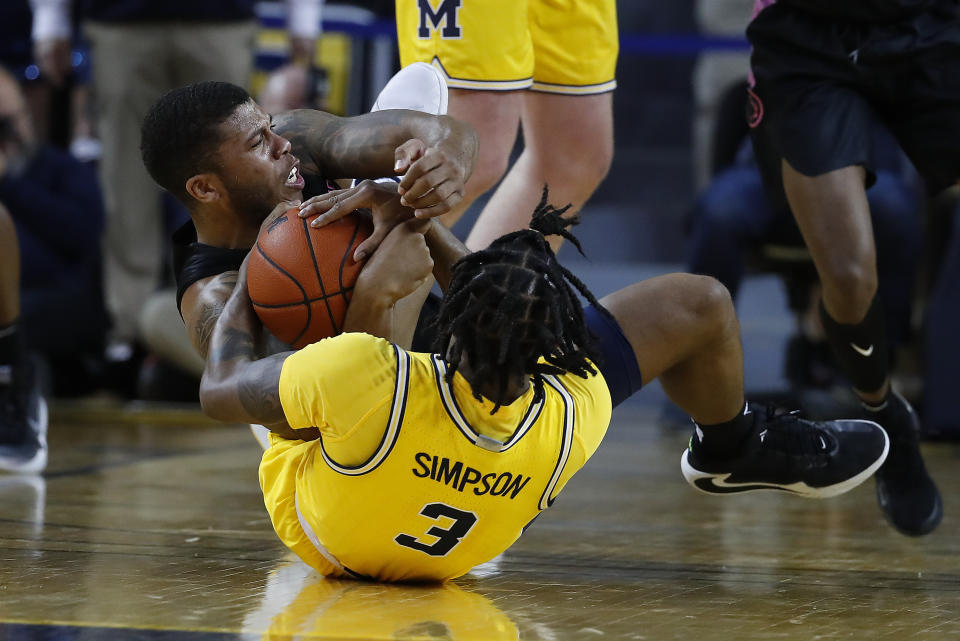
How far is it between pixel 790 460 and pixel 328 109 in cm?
420

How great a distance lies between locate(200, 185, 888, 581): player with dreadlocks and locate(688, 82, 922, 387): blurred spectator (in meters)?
3.07

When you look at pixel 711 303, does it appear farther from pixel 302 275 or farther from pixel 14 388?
pixel 14 388

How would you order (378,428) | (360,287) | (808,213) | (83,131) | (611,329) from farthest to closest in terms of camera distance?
(83,131), (808,213), (611,329), (360,287), (378,428)

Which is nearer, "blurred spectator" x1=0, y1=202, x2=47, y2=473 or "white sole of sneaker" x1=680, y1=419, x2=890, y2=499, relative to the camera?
"white sole of sneaker" x1=680, y1=419, x2=890, y2=499

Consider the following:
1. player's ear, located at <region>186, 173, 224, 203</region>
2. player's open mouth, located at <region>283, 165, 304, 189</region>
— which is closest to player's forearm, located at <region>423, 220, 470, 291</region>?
player's open mouth, located at <region>283, 165, 304, 189</region>

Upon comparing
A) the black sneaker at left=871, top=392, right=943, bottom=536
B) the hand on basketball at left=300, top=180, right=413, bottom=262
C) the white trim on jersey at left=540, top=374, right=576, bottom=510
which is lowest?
the black sneaker at left=871, top=392, right=943, bottom=536

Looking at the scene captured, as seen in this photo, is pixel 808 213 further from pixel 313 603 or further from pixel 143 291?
pixel 143 291

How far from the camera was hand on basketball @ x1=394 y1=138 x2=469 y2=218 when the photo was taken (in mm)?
2369

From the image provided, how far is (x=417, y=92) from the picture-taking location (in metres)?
2.96

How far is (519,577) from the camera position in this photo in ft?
8.41

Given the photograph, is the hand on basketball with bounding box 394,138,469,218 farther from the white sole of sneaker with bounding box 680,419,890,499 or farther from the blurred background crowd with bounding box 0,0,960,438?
the blurred background crowd with bounding box 0,0,960,438

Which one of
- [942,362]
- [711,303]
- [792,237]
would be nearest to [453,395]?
[711,303]

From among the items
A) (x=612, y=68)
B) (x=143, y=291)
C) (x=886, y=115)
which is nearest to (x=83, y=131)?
(x=143, y=291)

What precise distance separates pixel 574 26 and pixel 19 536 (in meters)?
1.88
